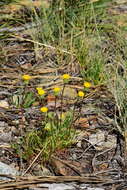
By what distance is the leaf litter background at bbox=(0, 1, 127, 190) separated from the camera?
2133 millimetres

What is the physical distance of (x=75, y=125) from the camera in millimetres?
2410

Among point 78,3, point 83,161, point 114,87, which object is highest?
point 78,3

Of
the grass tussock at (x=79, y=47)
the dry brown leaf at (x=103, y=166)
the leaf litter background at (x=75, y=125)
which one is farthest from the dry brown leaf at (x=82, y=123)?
the dry brown leaf at (x=103, y=166)

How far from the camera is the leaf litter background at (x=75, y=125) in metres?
2.13

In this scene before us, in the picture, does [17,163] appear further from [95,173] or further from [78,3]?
[78,3]

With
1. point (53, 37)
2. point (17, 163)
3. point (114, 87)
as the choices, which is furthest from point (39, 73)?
point (17, 163)

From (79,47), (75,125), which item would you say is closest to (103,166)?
(75,125)

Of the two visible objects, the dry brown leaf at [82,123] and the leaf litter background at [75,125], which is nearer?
the leaf litter background at [75,125]

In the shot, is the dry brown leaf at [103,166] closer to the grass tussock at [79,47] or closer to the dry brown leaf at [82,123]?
the grass tussock at [79,47]

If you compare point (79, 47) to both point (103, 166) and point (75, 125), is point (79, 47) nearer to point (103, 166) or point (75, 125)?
point (75, 125)

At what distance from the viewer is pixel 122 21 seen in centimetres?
345

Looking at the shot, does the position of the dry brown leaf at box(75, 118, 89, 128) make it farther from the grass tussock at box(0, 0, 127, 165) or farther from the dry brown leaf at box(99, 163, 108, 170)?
the dry brown leaf at box(99, 163, 108, 170)

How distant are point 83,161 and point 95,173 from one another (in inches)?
5.0

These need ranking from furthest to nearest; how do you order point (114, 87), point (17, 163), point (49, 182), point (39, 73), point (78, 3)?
1. point (78, 3)
2. point (39, 73)
3. point (114, 87)
4. point (17, 163)
5. point (49, 182)
